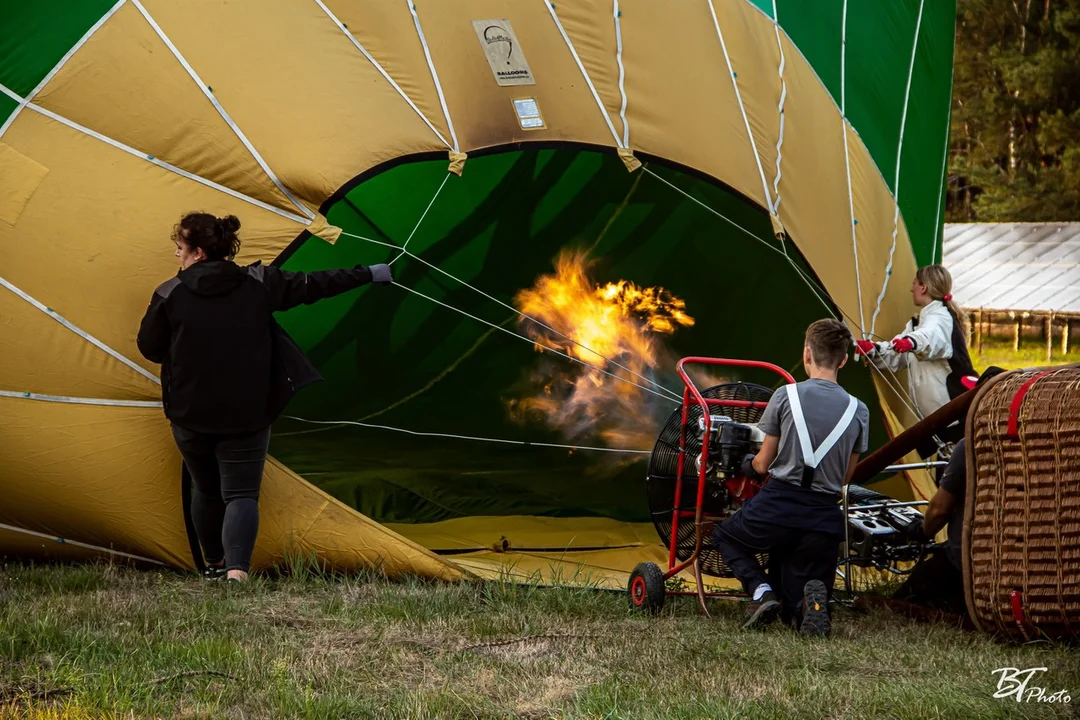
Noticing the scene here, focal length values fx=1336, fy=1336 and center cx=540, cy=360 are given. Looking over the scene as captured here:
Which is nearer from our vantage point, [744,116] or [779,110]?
[744,116]

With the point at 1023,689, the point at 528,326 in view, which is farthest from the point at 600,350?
the point at 1023,689

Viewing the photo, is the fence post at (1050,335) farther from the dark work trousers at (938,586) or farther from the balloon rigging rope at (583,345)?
the dark work trousers at (938,586)

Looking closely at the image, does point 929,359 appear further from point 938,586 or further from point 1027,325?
point 1027,325

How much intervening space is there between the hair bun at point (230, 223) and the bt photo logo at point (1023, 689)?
9.41ft

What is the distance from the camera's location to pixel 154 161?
4.87m

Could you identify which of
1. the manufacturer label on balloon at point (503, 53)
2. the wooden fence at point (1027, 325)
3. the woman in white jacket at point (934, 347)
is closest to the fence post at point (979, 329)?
the wooden fence at point (1027, 325)

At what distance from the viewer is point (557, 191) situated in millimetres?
7055

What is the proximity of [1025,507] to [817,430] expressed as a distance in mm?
670

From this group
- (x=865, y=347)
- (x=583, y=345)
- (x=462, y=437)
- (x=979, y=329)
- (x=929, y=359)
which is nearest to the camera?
(x=865, y=347)

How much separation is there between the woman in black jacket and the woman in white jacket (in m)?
2.61

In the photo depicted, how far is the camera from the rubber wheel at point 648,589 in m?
4.50

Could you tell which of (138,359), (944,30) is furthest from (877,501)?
(944,30)

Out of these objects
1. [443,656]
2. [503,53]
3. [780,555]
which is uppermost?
[503,53]

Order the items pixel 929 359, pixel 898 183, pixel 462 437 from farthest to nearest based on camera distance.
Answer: pixel 462 437
pixel 898 183
pixel 929 359
